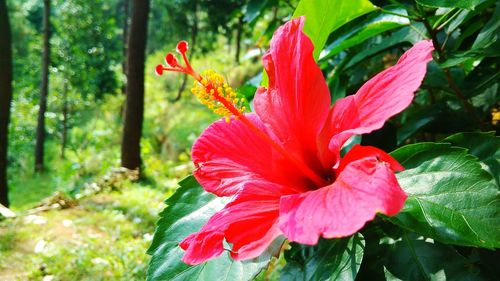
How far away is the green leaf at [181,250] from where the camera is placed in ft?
1.61

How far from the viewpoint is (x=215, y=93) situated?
0.48 meters

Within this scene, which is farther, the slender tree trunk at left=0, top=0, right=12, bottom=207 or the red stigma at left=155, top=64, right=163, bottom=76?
the slender tree trunk at left=0, top=0, right=12, bottom=207

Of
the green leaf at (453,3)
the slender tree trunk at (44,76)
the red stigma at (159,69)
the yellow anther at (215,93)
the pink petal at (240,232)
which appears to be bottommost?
the slender tree trunk at (44,76)

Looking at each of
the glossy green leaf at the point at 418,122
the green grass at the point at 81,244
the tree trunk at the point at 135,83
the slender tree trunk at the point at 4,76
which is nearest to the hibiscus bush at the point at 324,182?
the glossy green leaf at the point at 418,122

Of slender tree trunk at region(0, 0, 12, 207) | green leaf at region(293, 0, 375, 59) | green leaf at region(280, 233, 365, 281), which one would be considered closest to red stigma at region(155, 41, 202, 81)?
green leaf at region(293, 0, 375, 59)

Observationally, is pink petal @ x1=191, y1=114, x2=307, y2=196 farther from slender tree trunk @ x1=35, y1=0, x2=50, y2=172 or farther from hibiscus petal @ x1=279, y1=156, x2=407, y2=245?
slender tree trunk @ x1=35, y1=0, x2=50, y2=172

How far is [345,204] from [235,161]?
186 mm

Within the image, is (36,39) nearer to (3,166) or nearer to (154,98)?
(154,98)

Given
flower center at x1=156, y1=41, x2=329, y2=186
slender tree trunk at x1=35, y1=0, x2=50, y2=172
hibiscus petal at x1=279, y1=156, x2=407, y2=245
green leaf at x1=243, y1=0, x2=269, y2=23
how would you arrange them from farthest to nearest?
slender tree trunk at x1=35, y1=0, x2=50, y2=172, green leaf at x1=243, y1=0, x2=269, y2=23, flower center at x1=156, y1=41, x2=329, y2=186, hibiscus petal at x1=279, y1=156, x2=407, y2=245

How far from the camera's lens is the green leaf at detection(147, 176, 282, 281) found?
491 mm

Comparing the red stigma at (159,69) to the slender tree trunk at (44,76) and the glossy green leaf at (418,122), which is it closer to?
the glossy green leaf at (418,122)

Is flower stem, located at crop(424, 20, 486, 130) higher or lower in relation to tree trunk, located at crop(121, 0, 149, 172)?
higher

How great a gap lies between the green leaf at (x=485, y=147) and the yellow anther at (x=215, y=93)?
0.91 feet

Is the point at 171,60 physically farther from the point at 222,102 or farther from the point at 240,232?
the point at 240,232
